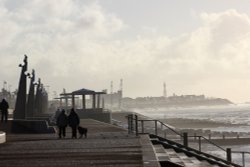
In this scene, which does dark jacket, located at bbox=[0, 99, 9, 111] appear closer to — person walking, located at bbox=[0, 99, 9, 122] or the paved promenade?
person walking, located at bbox=[0, 99, 9, 122]

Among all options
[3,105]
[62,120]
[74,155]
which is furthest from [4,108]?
[74,155]

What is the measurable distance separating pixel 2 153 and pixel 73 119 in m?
6.68

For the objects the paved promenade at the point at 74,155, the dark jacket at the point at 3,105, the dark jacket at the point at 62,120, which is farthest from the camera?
the dark jacket at the point at 3,105

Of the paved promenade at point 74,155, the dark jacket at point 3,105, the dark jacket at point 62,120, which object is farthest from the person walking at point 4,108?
the paved promenade at point 74,155

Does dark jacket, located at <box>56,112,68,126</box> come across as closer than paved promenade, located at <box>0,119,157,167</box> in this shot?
No

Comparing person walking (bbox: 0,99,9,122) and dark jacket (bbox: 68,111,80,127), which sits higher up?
person walking (bbox: 0,99,9,122)

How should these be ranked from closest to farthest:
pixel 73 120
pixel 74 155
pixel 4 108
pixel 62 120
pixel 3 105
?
1. pixel 74 155
2. pixel 73 120
3. pixel 62 120
4. pixel 3 105
5. pixel 4 108

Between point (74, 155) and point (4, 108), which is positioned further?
point (4, 108)

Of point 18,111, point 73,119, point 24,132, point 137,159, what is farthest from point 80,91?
point 137,159

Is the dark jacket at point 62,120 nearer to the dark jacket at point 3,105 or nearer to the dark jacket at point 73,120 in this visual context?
the dark jacket at point 73,120

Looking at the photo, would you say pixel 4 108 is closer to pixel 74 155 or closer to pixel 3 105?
pixel 3 105

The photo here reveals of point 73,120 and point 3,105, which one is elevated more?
point 3,105

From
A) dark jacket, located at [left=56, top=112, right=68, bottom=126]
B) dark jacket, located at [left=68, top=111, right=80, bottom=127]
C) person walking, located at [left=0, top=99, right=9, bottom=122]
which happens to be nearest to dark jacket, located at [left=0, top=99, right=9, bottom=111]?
person walking, located at [left=0, top=99, right=9, bottom=122]

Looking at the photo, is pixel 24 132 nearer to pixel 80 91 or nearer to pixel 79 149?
pixel 79 149
